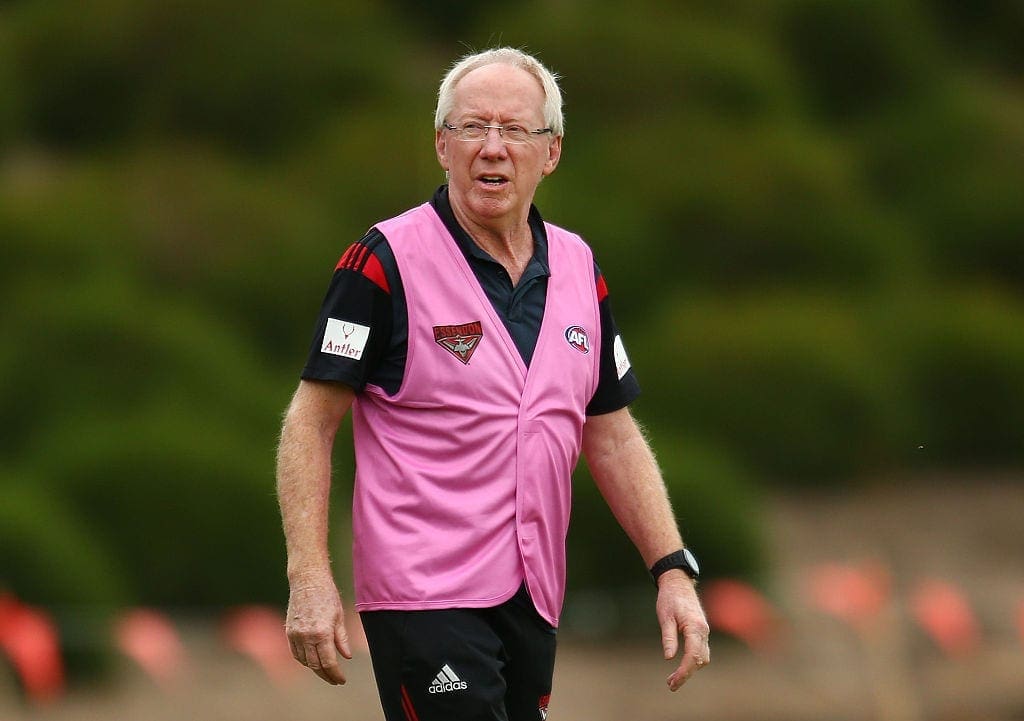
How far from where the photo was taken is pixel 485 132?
4184 millimetres

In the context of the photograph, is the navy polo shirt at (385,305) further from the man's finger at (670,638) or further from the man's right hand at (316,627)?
the man's finger at (670,638)

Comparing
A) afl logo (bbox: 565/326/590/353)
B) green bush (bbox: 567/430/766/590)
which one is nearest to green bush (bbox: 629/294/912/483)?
green bush (bbox: 567/430/766/590)

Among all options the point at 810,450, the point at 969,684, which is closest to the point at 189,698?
the point at 969,684

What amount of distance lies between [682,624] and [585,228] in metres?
11.5

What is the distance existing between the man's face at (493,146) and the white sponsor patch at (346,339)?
40cm

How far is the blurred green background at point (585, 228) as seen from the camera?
40.9 ft

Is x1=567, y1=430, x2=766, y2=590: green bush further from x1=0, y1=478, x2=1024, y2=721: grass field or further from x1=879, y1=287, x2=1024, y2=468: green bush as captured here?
x1=879, y1=287, x2=1024, y2=468: green bush

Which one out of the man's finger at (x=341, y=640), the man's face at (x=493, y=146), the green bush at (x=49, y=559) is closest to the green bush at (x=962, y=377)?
the green bush at (x=49, y=559)

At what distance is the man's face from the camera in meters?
4.18

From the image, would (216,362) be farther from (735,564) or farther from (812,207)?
(812,207)

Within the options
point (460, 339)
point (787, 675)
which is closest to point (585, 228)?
point (787, 675)

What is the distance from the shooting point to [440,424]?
4055mm

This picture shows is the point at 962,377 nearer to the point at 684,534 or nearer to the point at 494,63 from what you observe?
the point at 684,534

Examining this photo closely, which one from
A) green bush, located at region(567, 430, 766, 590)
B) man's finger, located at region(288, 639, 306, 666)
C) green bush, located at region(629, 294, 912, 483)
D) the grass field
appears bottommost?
the grass field
